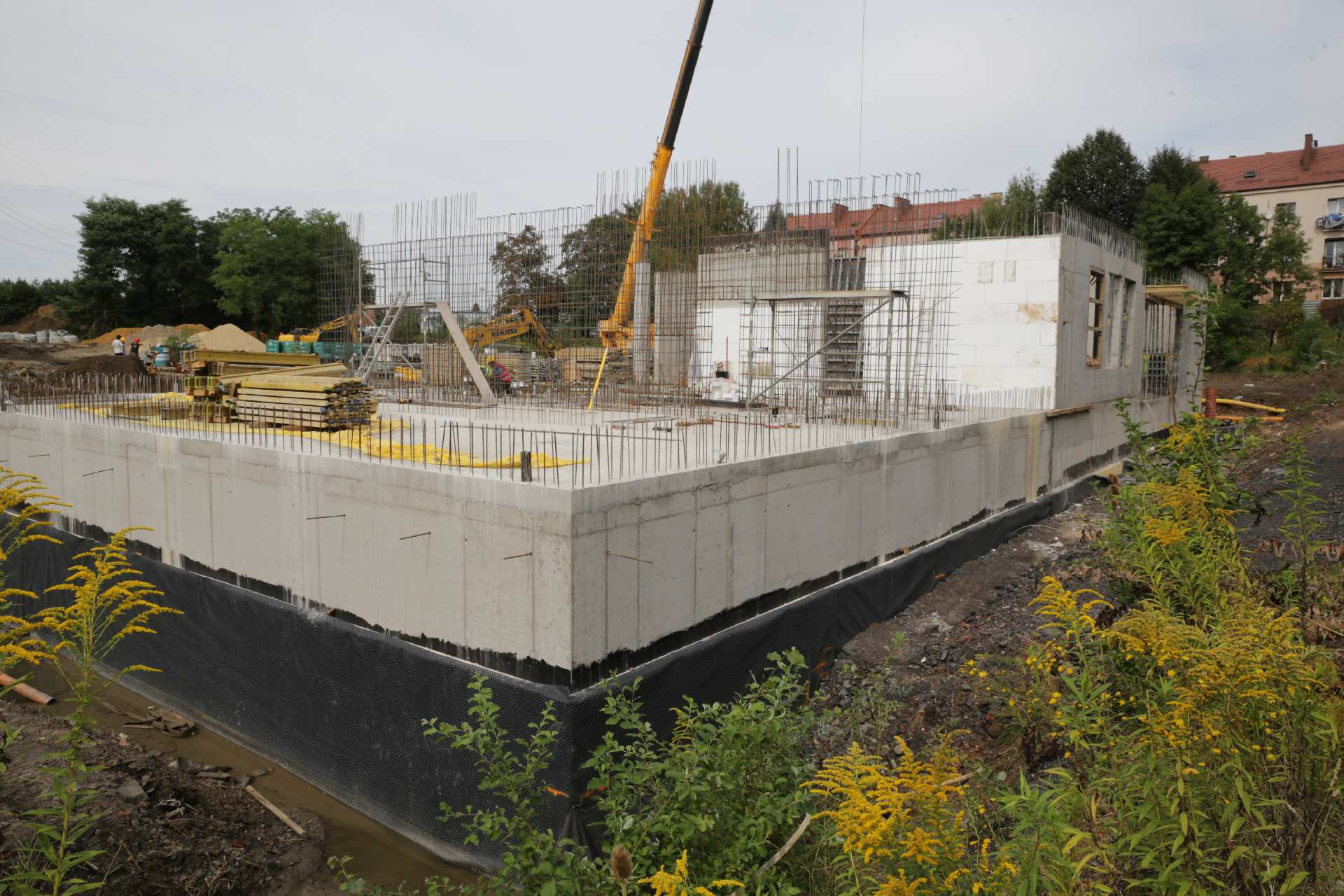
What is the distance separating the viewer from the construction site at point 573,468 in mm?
7852

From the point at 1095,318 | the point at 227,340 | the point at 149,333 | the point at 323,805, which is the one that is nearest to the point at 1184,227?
the point at 1095,318

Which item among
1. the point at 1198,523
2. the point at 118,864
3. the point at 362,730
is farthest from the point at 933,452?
the point at 118,864

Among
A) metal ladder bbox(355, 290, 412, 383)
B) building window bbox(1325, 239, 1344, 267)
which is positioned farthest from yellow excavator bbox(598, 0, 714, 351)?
building window bbox(1325, 239, 1344, 267)

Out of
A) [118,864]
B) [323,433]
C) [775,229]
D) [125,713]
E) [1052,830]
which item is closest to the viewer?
[1052,830]

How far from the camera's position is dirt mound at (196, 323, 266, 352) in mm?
35344

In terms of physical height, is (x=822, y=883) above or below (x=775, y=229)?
below

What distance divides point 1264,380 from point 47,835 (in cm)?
4537

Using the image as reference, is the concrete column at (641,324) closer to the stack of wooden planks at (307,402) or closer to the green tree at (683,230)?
the green tree at (683,230)

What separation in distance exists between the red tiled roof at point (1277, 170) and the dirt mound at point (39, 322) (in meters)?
74.1

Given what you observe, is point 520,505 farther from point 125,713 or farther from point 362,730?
point 125,713

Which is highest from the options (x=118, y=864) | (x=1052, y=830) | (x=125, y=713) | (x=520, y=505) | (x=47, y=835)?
(x=520, y=505)

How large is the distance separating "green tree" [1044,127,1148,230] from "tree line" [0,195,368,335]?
1671 inches

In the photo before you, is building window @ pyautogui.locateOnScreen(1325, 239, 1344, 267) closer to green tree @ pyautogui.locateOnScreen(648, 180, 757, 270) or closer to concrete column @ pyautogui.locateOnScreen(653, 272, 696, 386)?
green tree @ pyautogui.locateOnScreen(648, 180, 757, 270)

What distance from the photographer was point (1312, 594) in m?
7.59
